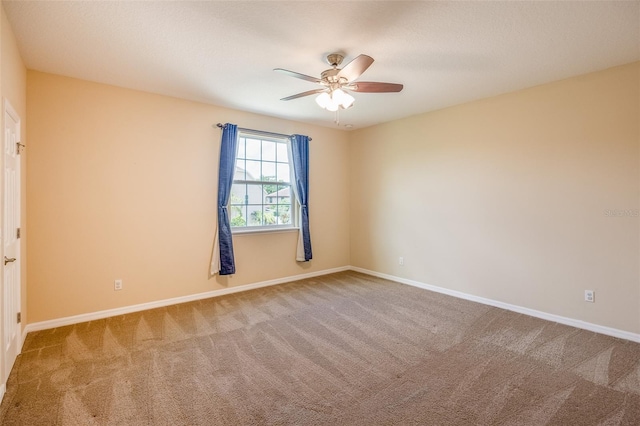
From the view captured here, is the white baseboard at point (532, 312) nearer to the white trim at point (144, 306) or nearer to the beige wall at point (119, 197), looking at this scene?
the white trim at point (144, 306)

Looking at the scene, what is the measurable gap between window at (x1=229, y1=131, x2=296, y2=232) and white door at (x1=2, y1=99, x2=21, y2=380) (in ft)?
7.46

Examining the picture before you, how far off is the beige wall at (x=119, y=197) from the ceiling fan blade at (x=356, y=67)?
238 centimetres

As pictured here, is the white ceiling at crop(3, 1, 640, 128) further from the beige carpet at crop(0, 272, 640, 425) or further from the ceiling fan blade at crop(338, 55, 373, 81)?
the beige carpet at crop(0, 272, 640, 425)

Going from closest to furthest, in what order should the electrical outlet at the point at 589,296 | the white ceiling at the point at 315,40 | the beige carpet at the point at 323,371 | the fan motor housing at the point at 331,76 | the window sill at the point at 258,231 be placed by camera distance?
1. the beige carpet at the point at 323,371
2. the white ceiling at the point at 315,40
3. the fan motor housing at the point at 331,76
4. the electrical outlet at the point at 589,296
5. the window sill at the point at 258,231

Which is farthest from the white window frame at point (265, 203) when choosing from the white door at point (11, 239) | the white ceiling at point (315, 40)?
the white door at point (11, 239)

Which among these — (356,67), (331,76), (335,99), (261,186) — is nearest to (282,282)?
(261,186)

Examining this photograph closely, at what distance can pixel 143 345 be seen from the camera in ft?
9.13

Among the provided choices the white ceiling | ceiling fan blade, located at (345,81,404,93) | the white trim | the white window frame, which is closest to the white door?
the white trim

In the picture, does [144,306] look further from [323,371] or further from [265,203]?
[323,371]

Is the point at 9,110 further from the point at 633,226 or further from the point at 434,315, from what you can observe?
the point at 633,226

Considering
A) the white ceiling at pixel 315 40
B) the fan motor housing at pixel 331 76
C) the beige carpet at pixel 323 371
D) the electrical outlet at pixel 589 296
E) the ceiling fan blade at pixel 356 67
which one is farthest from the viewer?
the electrical outlet at pixel 589 296

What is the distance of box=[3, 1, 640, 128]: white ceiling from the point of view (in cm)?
211

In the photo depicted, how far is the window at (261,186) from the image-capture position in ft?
14.9

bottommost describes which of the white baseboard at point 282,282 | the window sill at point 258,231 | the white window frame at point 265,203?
the white baseboard at point 282,282
